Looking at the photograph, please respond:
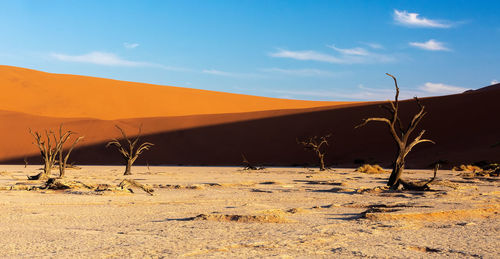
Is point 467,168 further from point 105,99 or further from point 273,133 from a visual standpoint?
point 105,99

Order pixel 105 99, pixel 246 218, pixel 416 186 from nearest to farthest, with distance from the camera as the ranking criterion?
pixel 246 218
pixel 416 186
pixel 105 99

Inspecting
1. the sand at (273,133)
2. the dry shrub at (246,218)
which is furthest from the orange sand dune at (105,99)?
the dry shrub at (246,218)

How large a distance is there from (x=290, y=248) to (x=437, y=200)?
19.9 ft

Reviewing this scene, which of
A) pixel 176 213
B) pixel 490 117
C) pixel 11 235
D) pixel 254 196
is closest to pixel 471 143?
pixel 490 117

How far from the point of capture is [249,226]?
24.3 feet

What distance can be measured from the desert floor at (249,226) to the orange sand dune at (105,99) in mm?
62114

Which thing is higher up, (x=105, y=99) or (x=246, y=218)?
(x=105, y=99)

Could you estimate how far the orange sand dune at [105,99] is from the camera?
75.3m

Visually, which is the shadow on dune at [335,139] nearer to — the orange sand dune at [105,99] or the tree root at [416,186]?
the tree root at [416,186]

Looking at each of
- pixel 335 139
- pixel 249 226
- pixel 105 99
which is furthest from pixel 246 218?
pixel 105 99

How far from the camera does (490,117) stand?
44594 millimetres

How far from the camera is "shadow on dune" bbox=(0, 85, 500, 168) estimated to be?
3944 centimetres

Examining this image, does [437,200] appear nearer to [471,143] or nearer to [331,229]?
[331,229]

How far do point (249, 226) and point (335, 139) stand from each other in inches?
1639
